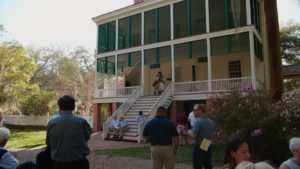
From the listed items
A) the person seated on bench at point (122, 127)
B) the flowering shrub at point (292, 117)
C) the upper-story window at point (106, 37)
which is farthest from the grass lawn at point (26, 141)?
the flowering shrub at point (292, 117)

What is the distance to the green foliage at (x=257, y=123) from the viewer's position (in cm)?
813

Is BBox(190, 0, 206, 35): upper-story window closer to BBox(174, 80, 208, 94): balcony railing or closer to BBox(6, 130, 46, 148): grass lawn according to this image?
BBox(174, 80, 208, 94): balcony railing

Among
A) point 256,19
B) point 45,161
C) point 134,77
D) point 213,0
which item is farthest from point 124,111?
point 45,161

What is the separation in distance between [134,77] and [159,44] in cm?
641

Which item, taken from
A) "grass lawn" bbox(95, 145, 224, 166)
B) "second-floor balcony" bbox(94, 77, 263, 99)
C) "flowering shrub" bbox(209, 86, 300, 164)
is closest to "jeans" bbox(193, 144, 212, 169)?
"flowering shrub" bbox(209, 86, 300, 164)

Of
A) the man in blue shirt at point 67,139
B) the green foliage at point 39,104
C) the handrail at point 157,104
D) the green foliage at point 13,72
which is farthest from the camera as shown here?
the green foliage at point 39,104

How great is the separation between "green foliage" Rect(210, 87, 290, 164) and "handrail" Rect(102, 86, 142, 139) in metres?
9.55

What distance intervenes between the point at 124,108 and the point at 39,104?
54.0ft

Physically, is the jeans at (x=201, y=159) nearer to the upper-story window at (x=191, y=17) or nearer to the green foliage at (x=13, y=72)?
the upper-story window at (x=191, y=17)

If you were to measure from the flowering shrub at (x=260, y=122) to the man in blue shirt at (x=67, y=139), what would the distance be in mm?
5592

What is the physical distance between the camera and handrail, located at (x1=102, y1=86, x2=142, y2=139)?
1770cm

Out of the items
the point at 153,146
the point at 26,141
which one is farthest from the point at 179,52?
the point at 153,146

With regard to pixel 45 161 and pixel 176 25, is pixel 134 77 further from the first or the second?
pixel 45 161

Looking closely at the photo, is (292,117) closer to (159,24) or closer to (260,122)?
(260,122)
